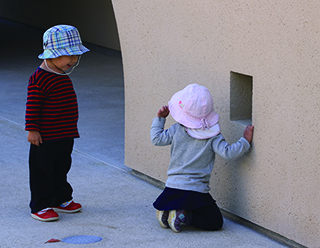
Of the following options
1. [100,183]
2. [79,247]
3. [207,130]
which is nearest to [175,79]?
[207,130]

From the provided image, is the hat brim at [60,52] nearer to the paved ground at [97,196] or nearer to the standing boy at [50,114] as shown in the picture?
the standing boy at [50,114]

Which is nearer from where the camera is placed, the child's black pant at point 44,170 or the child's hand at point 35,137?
the child's hand at point 35,137

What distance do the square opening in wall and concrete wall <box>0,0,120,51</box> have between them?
31.2 feet

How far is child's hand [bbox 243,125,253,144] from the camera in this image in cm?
331

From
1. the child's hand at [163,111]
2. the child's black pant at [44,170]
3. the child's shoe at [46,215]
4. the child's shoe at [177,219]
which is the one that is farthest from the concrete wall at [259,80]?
the child's shoe at [46,215]

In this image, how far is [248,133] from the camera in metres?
3.32

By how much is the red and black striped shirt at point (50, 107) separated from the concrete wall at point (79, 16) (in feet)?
30.7

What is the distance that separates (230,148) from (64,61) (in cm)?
128

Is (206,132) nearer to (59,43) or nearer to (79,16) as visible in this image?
(59,43)

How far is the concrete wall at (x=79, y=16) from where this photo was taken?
13227 mm

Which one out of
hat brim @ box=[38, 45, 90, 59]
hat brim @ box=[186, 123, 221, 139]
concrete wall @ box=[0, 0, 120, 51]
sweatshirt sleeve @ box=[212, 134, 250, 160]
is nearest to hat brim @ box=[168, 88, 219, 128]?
hat brim @ box=[186, 123, 221, 139]

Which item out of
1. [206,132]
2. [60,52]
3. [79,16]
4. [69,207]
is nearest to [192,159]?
[206,132]

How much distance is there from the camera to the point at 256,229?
344 cm

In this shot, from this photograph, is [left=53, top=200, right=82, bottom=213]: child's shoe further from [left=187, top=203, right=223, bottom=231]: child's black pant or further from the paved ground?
[left=187, top=203, right=223, bottom=231]: child's black pant
